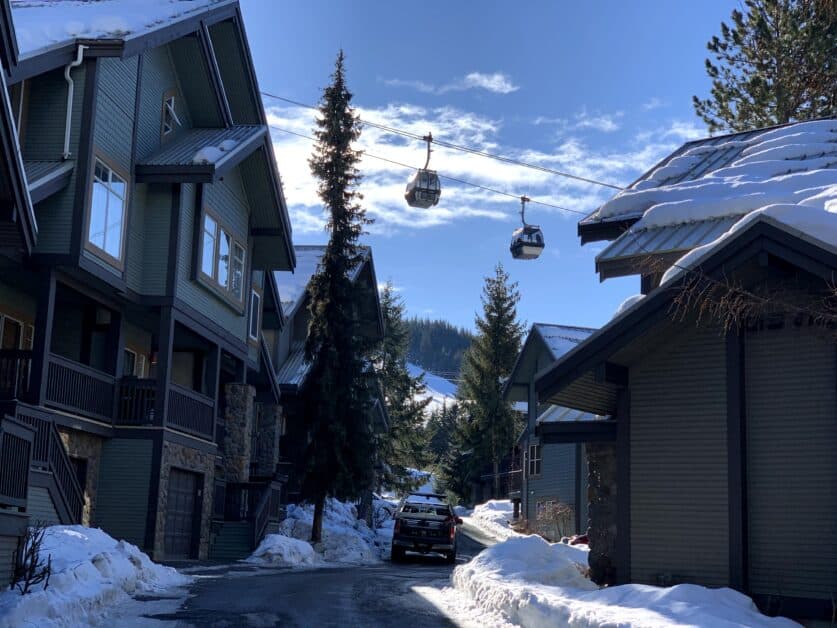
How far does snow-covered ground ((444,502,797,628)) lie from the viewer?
10.2m

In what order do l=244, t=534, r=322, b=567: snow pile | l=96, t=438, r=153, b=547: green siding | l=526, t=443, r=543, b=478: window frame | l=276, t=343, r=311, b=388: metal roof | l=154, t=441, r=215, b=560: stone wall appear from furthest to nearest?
1. l=526, t=443, r=543, b=478: window frame
2. l=276, t=343, r=311, b=388: metal roof
3. l=244, t=534, r=322, b=567: snow pile
4. l=154, t=441, r=215, b=560: stone wall
5. l=96, t=438, r=153, b=547: green siding

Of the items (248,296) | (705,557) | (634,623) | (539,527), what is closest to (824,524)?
(705,557)

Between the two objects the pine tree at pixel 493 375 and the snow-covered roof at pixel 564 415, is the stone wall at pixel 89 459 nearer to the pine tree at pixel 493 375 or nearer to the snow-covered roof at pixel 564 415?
the snow-covered roof at pixel 564 415

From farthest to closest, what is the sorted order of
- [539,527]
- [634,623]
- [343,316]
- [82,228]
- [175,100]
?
[539,527] → [343,316] → [175,100] → [82,228] → [634,623]

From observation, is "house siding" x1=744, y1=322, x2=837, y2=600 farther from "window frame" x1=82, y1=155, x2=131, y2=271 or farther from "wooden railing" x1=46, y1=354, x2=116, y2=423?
"wooden railing" x1=46, y1=354, x2=116, y2=423

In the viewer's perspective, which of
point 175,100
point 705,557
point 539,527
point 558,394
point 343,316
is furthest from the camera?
point 539,527

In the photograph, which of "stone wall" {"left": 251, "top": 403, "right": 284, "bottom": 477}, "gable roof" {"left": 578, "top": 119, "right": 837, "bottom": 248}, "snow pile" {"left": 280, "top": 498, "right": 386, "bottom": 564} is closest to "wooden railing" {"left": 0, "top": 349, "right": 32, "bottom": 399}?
"gable roof" {"left": 578, "top": 119, "right": 837, "bottom": 248}

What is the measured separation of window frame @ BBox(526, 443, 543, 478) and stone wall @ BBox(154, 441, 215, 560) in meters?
20.6

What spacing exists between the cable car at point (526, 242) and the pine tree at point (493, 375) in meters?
39.3

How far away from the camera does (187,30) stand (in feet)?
77.2

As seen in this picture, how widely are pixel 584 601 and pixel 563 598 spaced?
52cm

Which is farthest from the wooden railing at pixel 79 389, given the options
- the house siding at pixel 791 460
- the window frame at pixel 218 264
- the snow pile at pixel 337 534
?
the house siding at pixel 791 460

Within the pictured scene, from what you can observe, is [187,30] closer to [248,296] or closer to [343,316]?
[248,296]

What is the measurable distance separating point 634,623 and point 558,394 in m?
6.01
